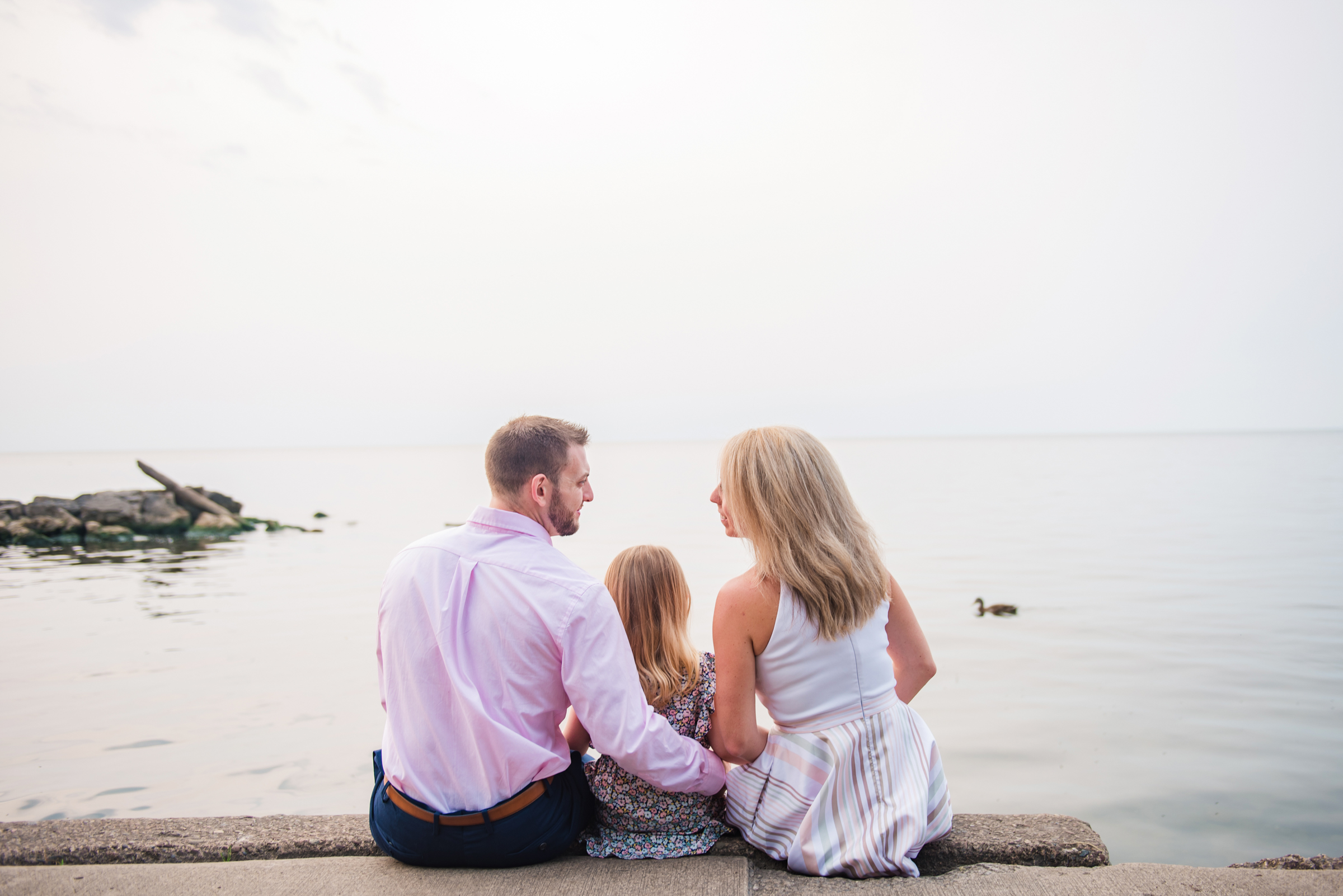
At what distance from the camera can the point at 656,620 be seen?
287cm

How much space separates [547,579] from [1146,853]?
4591 mm

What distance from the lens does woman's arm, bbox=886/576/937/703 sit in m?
2.95

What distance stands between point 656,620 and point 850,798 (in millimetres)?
851

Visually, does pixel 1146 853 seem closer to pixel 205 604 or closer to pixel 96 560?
pixel 205 604

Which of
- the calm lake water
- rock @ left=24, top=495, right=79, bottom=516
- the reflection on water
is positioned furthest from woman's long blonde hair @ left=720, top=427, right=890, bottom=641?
rock @ left=24, top=495, right=79, bottom=516

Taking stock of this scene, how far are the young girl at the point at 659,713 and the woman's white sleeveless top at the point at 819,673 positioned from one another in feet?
0.95

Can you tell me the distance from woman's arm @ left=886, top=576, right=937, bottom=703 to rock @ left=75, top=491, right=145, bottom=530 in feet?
77.7

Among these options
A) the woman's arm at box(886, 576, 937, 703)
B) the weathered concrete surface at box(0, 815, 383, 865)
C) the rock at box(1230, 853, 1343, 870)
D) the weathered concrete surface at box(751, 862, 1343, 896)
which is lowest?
the rock at box(1230, 853, 1343, 870)

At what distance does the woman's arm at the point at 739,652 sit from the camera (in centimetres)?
256

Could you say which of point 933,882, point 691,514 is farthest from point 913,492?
point 933,882

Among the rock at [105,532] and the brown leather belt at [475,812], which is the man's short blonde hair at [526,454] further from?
the rock at [105,532]

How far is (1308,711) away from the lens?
701 cm

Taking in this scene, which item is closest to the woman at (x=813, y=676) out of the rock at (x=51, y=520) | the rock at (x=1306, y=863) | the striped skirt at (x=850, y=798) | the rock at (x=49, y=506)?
the striped skirt at (x=850, y=798)

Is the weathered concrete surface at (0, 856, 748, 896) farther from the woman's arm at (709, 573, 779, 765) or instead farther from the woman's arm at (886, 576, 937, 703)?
the woman's arm at (886, 576, 937, 703)
